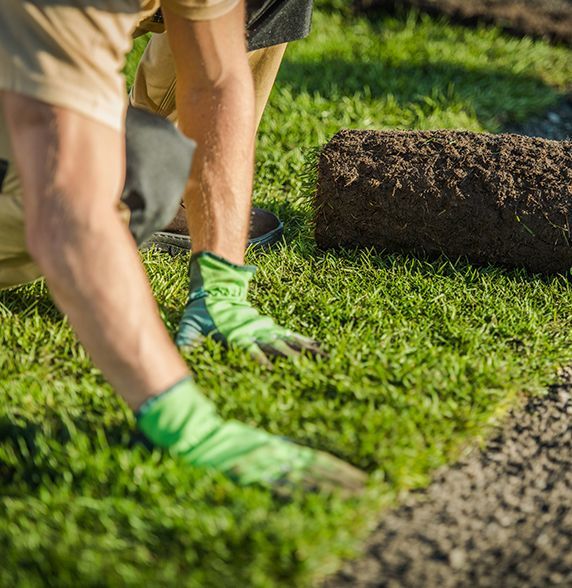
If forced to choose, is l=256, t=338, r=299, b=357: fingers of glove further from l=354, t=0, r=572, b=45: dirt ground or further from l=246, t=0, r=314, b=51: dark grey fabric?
l=354, t=0, r=572, b=45: dirt ground

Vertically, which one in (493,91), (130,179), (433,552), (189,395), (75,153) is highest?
(75,153)

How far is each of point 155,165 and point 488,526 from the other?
132 centimetres

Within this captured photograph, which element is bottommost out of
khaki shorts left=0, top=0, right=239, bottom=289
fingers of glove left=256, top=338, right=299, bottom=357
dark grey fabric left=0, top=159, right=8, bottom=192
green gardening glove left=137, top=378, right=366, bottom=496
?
fingers of glove left=256, top=338, right=299, bottom=357

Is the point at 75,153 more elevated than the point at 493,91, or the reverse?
the point at 75,153

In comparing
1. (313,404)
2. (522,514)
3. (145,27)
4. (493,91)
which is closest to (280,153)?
(145,27)

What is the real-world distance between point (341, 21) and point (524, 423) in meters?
4.95

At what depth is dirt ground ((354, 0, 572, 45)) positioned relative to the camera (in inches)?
264

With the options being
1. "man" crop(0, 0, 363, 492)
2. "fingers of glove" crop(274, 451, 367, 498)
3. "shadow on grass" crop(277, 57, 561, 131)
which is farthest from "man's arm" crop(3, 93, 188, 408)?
"shadow on grass" crop(277, 57, 561, 131)

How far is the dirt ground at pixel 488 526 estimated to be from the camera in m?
1.97

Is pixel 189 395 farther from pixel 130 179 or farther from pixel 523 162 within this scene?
pixel 523 162

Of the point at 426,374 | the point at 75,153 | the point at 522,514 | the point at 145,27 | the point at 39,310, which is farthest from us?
the point at 145,27

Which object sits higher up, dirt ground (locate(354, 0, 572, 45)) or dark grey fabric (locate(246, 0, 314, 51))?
dark grey fabric (locate(246, 0, 314, 51))

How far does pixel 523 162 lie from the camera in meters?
3.42

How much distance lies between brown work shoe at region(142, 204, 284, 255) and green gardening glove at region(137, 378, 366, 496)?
4.69 feet
